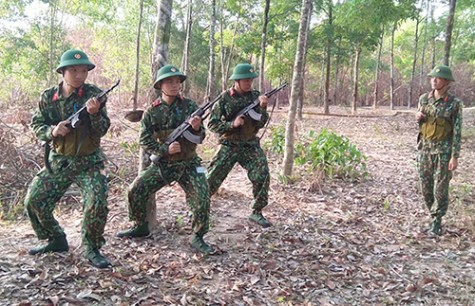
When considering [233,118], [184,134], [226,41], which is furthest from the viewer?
[226,41]

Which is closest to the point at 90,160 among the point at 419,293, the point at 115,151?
the point at 419,293

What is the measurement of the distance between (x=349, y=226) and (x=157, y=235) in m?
2.69

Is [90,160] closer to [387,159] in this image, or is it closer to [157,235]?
[157,235]

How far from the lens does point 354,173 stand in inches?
295

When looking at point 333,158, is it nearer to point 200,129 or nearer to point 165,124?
point 200,129

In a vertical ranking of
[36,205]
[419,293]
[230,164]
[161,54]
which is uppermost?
[161,54]

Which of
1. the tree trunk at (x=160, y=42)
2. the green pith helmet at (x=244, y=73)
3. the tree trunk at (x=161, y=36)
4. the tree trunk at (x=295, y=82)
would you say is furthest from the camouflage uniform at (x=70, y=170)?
the tree trunk at (x=295, y=82)

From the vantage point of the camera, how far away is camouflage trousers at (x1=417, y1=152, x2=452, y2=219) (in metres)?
5.18

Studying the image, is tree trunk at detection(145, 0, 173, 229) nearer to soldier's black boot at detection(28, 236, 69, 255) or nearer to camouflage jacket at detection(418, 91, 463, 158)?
soldier's black boot at detection(28, 236, 69, 255)

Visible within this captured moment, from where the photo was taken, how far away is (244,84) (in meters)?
5.06

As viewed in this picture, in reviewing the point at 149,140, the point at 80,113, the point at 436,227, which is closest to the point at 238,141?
the point at 149,140

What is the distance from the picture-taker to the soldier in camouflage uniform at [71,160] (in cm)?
372

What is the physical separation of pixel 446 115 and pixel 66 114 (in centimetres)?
454

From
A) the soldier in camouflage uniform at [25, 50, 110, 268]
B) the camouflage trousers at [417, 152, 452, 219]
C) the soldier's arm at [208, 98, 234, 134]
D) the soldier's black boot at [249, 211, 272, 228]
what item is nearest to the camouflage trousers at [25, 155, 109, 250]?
the soldier in camouflage uniform at [25, 50, 110, 268]
